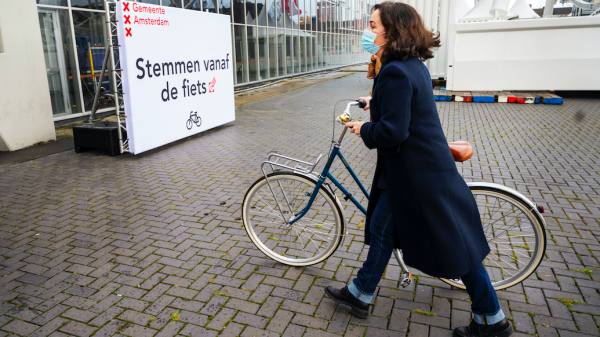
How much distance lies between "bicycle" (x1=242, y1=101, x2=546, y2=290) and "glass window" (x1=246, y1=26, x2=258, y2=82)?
1621cm

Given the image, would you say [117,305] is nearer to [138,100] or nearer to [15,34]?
[138,100]

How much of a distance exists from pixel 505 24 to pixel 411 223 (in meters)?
13.4

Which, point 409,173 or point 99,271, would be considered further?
point 99,271

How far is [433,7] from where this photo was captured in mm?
15461

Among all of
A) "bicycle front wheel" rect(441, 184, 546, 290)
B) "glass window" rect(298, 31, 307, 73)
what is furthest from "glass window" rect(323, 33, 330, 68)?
"bicycle front wheel" rect(441, 184, 546, 290)

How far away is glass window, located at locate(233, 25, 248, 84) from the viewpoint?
18.1 meters

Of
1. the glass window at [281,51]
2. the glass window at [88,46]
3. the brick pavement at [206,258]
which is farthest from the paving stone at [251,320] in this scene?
the glass window at [281,51]

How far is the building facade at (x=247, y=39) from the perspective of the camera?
1096 centimetres

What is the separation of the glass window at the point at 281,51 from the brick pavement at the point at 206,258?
15.4 meters

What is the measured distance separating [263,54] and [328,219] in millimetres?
18170

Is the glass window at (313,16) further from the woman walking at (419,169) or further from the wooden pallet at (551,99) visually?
the woman walking at (419,169)

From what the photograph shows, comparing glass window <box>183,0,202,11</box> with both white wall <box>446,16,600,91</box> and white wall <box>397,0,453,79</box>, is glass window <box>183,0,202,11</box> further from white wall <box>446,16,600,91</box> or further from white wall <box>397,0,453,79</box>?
white wall <box>446,16,600,91</box>

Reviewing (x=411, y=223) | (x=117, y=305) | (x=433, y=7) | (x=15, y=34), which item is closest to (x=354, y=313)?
(x=411, y=223)

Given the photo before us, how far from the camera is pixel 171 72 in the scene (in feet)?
27.0
